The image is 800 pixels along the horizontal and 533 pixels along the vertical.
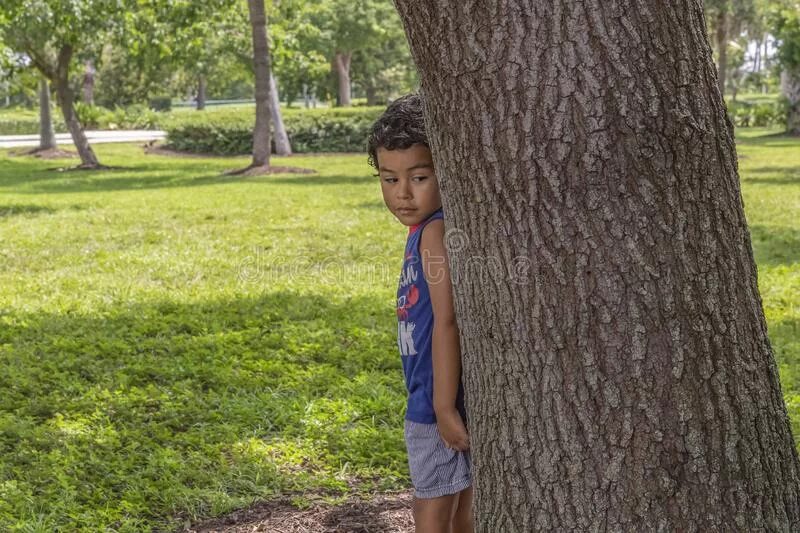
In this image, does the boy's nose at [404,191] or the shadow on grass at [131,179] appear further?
the shadow on grass at [131,179]

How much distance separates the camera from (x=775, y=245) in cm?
888

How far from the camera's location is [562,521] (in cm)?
214

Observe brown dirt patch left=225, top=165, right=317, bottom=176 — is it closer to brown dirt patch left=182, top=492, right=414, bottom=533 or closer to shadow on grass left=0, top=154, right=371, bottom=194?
shadow on grass left=0, top=154, right=371, bottom=194

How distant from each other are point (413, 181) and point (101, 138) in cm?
3328

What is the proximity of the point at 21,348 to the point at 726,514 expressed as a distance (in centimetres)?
456

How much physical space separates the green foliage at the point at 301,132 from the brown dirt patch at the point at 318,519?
2298 centimetres

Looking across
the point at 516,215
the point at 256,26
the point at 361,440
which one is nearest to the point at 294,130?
the point at 256,26

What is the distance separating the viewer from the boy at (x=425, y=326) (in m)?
2.42

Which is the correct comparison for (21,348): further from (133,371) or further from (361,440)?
(361,440)

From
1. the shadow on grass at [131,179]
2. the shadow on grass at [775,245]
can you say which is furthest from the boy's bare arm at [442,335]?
the shadow on grass at [131,179]

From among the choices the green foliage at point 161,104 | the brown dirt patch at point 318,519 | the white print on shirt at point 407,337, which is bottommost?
the brown dirt patch at point 318,519

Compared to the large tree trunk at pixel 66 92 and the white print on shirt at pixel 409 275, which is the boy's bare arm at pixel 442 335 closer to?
the white print on shirt at pixel 409 275

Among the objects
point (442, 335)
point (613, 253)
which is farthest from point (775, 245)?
point (613, 253)

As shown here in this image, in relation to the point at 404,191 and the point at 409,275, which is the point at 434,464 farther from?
the point at 404,191
